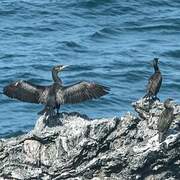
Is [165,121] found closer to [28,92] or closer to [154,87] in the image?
[154,87]

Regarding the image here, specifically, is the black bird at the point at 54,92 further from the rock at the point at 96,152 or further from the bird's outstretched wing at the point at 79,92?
the rock at the point at 96,152

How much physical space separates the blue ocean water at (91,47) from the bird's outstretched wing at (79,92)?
20.9 feet

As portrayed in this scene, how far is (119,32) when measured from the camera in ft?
123

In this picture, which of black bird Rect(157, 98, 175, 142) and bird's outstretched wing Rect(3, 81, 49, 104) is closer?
black bird Rect(157, 98, 175, 142)

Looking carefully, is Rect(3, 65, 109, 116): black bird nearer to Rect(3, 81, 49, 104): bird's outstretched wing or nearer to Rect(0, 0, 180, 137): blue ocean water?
Rect(3, 81, 49, 104): bird's outstretched wing

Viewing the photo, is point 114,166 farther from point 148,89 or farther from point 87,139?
point 148,89

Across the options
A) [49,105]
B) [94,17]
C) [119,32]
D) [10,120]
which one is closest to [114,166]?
[49,105]

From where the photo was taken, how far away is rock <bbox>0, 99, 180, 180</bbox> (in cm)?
1521

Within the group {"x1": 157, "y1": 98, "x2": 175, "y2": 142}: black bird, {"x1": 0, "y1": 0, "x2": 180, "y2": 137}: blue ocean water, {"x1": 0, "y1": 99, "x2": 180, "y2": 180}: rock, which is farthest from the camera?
{"x1": 0, "y1": 0, "x2": 180, "y2": 137}: blue ocean water

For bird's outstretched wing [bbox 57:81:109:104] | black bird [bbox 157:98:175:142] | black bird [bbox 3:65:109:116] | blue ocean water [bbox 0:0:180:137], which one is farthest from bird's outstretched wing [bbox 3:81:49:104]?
blue ocean water [bbox 0:0:180:137]

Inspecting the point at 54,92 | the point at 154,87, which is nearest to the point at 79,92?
the point at 54,92

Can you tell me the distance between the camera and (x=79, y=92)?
18.2 m

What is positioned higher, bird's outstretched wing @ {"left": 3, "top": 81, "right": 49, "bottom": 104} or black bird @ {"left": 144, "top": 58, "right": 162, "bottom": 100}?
black bird @ {"left": 144, "top": 58, "right": 162, "bottom": 100}

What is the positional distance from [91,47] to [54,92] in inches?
683
